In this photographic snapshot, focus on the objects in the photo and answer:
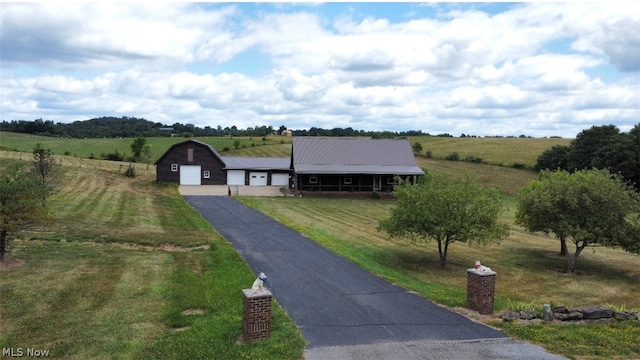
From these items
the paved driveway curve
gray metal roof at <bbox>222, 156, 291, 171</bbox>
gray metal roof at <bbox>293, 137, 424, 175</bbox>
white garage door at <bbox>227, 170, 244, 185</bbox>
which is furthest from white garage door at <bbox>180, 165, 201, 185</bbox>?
the paved driveway curve

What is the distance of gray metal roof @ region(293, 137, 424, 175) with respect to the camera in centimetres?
5206

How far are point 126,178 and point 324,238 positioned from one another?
3497 centimetres

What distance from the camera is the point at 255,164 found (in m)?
56.7

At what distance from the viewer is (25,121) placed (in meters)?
126

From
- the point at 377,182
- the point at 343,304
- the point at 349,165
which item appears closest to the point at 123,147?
the point at 349,165

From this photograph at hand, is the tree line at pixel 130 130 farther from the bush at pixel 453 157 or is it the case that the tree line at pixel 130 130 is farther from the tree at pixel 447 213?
the tree at pixel 447 213

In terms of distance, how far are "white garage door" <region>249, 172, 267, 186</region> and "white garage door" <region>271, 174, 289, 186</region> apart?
87cm

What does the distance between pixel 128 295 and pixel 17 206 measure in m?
5.46

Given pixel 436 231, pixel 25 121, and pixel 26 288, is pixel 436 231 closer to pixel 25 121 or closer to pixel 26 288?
pixel 26 288

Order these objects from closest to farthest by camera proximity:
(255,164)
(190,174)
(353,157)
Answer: (190,174), (353,157), (255,164)

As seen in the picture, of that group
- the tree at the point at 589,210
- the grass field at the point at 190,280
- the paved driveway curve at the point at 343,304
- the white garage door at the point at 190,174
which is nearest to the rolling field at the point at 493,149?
the white garage door at the point at 190,174

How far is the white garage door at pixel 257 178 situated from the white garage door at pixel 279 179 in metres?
0.87

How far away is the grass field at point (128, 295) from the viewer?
11.1 m

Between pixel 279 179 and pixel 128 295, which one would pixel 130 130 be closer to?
pixel 279 179
